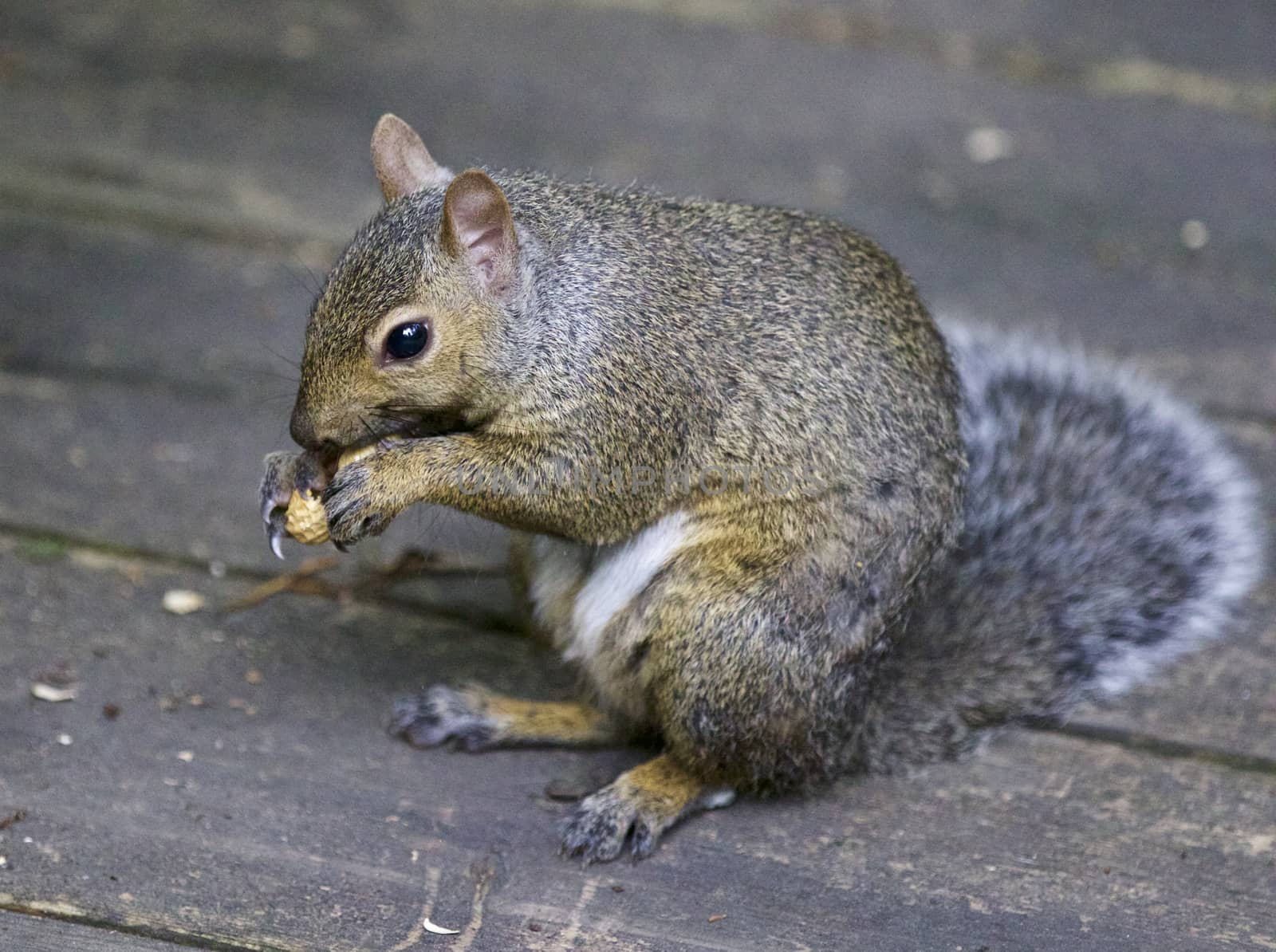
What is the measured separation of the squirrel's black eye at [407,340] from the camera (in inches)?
81.5

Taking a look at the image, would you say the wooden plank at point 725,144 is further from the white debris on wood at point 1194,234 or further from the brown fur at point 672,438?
the brown fur at point 672,438

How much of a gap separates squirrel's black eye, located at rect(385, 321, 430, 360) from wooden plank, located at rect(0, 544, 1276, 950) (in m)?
0.57

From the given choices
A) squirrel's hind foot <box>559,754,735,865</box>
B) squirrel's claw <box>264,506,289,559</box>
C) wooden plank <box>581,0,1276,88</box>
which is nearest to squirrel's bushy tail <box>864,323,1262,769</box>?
squirrel's hind foot <box>559,754,735,865</box>

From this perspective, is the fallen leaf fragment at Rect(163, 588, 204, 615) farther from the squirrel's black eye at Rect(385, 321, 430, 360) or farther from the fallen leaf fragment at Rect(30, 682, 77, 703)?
the squirrel's black eye at Rect(385, 321, 430, 360)

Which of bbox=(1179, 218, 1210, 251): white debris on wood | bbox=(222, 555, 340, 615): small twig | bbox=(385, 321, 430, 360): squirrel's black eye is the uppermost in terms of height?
bbox=(1179, 218, 1210, 251): white debris on wood

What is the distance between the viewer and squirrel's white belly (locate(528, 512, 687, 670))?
2186 millimetres

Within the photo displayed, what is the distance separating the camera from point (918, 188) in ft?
11.5

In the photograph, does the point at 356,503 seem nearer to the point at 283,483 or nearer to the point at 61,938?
the point at 283,483

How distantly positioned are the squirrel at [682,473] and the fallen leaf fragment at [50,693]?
381 millimetres

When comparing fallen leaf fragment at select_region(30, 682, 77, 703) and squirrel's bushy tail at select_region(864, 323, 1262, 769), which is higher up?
squirrel's bushy tail at select_region(864, 323, 1262, 769)

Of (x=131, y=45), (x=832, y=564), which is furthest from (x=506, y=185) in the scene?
(x=131, y=45)

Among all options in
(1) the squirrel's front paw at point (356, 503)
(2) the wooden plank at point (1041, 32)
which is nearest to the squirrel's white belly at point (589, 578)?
(1) the squirrel's front paw at point (356, 503)

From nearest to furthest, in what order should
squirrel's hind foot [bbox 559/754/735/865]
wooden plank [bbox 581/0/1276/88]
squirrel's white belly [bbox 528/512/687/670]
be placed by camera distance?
squirrel's hind foot [bbox 559/754/735/865] < squirrel's white belly [bbox 528/512/687/670] < wooden plank [bbox 581/0/1276/88]

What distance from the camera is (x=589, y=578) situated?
2.29 m
